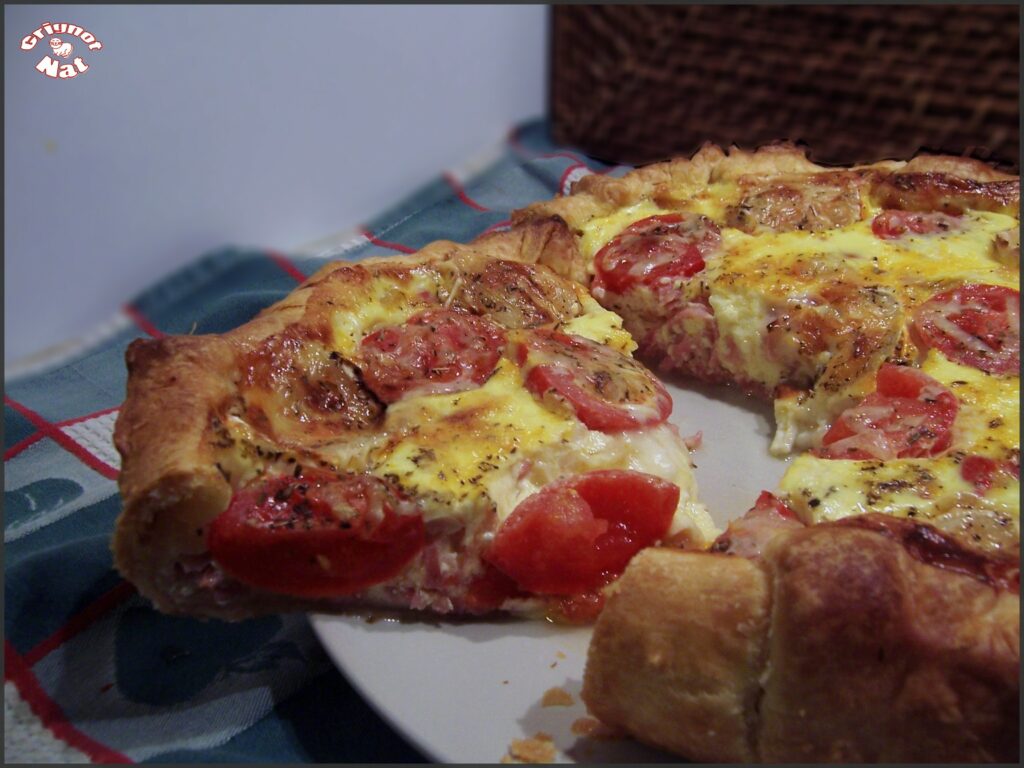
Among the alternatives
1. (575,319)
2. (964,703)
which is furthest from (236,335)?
(964,703)

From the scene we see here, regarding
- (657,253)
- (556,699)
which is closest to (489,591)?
(556,699)

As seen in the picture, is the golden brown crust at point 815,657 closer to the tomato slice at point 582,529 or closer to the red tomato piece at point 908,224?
the tomato slice at point 582,529

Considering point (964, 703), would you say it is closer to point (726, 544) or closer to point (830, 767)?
point (830, 767)

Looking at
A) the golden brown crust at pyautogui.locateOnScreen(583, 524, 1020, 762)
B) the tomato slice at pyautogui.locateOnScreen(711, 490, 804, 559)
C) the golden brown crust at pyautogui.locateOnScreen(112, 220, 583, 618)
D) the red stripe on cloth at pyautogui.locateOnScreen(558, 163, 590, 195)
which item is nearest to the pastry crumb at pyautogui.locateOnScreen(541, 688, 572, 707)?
the golden brown crust at pyautogui.locateOnScreen(583, 524, 1020, 762)

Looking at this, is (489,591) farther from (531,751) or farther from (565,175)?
(565,175)

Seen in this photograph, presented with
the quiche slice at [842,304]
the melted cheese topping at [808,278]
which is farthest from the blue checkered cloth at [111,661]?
the melted cheese topping at [808,278]

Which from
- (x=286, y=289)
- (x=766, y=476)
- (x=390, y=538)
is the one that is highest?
(x=390, y=538)
